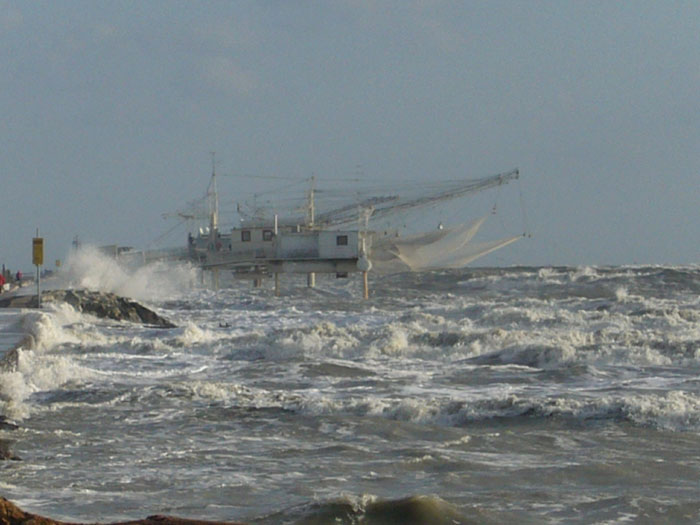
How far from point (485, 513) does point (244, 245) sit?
64.8 meters

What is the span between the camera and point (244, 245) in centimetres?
7294

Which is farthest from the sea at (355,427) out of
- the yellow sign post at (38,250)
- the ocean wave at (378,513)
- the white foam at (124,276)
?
the white foam at (124,276)

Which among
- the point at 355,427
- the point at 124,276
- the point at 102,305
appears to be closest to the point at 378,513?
the point at 355,427

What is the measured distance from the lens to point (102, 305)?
123ft

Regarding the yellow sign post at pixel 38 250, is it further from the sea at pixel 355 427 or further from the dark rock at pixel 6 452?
the dark rock at pixel 6 452

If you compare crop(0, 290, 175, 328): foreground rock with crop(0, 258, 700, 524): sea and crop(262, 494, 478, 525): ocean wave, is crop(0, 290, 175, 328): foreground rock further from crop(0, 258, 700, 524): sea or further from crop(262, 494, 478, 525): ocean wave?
crop(262, 494, 478, 525): ocean wave

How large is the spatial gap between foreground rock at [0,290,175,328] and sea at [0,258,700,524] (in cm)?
823

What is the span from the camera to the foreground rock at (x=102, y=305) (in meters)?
36.3

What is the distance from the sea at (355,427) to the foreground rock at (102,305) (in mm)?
8226

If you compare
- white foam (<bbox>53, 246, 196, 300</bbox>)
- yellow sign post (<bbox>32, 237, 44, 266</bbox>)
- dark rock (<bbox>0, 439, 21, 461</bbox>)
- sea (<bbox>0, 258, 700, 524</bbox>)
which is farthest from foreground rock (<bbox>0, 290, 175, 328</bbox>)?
dark rock (<bbox>0, 439, 21, 461</bbox>)

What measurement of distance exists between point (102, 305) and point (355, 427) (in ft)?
85.3

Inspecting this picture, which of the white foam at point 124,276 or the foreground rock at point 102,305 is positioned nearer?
the foreground rock at point 102,305

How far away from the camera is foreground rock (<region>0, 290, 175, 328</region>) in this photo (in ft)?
119

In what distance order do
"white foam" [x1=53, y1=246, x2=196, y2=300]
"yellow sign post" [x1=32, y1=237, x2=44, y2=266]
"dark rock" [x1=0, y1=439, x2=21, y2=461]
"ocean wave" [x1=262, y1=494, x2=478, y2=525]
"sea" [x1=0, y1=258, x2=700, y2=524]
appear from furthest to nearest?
"white foam" [x1=53, y1=246, x2=196, y2=300] < "yellow sign post" [x1=32, y1=237, x2=44, y2=266] < "dark rock" [x1=0, y1=439, x2=21, y2=461] < "sea" [x1=0, y1=258, x2=700, y2=524] < "ocean wave" [x1=262, y1=494, x2=478, y2=525]
